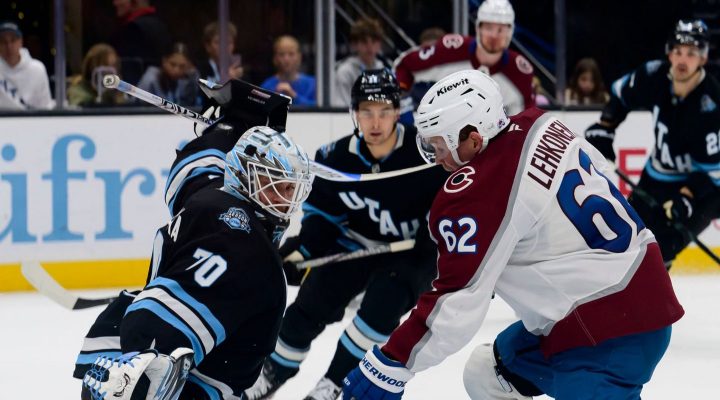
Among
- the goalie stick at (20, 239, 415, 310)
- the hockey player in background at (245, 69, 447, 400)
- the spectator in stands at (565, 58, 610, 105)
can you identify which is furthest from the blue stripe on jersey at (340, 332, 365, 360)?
the spectator in stands at (565, 58, 610, 105)

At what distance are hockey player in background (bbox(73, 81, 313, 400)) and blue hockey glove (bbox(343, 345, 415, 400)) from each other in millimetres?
210

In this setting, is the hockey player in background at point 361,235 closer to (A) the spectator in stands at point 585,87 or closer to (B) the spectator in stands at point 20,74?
(B) the spectator in stands at point 20,74

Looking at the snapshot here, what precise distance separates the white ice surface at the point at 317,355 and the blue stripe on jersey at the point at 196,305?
148 cm

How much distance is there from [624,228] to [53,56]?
12.9ft

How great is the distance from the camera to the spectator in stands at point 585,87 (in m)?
6.51

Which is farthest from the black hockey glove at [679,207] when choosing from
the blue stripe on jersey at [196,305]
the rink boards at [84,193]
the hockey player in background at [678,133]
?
the blue stripe on jersey at [196,305]

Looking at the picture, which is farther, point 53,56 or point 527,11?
point 527,11

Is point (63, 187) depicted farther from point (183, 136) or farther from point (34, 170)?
point (183, 136)

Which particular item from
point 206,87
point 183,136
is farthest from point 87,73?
point 206,87

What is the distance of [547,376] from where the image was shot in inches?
103

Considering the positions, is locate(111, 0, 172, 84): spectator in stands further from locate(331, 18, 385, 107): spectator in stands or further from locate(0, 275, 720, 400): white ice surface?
locate(0, 275, 720, 400): white ice surface

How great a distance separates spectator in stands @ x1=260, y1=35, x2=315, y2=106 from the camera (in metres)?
6.12

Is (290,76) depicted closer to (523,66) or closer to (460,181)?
(523,66)

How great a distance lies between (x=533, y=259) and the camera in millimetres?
2385
